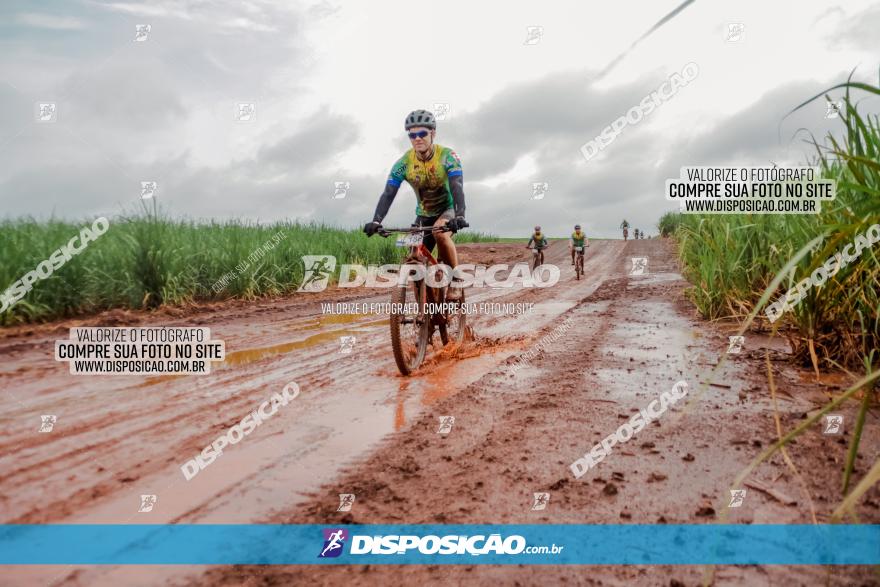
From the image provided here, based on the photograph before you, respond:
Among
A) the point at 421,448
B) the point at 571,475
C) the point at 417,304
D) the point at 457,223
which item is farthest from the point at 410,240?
the point at 571,475

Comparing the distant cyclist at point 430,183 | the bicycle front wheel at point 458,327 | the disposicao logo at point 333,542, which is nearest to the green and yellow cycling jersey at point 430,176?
the distant cyclist at point 430,183

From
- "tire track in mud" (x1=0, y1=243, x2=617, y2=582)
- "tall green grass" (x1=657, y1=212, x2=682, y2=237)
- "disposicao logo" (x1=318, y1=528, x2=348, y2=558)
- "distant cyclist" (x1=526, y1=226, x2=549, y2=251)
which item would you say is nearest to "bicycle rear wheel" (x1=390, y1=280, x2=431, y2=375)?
"tire track in mud" (x1=0, y1=243, x2=617, y2=582)

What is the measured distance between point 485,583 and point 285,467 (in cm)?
155

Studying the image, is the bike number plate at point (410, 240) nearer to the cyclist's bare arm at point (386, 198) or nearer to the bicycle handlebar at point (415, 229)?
the bicycle handlebar at point (415, 229)

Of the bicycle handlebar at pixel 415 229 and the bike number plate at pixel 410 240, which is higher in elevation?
the bicycle handlebar at pixel 415 229

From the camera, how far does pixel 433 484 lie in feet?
9.10

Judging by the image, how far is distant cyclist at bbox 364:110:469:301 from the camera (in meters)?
5.82

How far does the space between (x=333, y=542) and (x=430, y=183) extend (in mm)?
4432

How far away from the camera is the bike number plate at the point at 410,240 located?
536cm

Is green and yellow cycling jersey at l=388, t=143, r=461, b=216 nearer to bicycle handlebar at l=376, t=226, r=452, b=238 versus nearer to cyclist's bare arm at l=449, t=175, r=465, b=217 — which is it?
cyclist's bare arm at l=449, t=175, r=465, b=217

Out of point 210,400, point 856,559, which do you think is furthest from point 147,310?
point 856,559

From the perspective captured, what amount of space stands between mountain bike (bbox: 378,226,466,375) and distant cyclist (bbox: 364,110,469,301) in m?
0.19

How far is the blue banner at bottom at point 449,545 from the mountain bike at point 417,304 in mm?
2951

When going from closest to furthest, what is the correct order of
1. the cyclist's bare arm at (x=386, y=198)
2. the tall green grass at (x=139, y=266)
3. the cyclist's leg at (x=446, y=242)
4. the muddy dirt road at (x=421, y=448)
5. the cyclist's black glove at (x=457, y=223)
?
the muddy dirt road at (x=421, y=448), the cyclist's black glove at (x=457, y=223), the cyclist's leg at (x=446, y=242), the cyclist's bare arm at (x=386, y=198), the tall green grass at (x=139, y=266)
